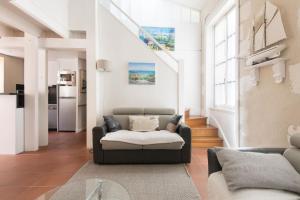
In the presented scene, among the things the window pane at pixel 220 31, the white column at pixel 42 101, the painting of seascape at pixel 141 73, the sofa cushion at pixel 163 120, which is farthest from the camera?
the window pane at pixel 220 31

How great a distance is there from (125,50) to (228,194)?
396 cm

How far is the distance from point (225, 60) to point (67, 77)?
4847mm

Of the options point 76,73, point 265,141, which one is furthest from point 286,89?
point 76,73

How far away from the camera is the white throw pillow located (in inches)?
164

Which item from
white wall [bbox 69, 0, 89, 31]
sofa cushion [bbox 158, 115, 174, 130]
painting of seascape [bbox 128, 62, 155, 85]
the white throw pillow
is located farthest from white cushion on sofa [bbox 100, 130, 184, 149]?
white wall [bbox 69, 0, 89, 31]

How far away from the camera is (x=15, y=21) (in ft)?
12.1

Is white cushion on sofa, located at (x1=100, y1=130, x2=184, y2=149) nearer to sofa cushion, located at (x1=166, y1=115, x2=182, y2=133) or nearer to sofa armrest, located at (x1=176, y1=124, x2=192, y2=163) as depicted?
sofa armrest, located at (x1=176, y1=124, x2=192, y2=163)

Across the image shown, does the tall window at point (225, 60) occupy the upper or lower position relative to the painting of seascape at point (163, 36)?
lower

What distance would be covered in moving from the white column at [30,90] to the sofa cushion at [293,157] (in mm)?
4525

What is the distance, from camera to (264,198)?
1385 millimetres

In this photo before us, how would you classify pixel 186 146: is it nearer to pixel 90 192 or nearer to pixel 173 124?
pixel 173 124

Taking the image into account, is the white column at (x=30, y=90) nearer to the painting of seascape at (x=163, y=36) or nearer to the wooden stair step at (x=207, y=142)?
the painting of seascape at (x=163, y=36)

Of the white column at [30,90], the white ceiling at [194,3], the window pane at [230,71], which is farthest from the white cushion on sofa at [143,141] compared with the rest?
the white ceiling at [194,3]

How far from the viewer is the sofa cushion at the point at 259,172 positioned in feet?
4.91
